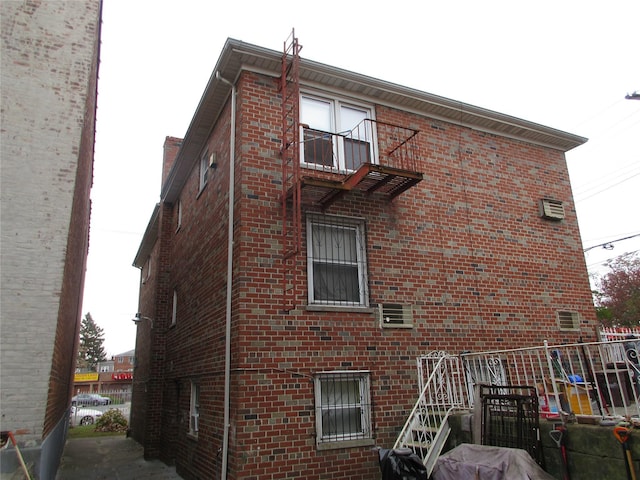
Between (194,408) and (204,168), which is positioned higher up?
(204,168)

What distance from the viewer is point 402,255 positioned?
8500 mm

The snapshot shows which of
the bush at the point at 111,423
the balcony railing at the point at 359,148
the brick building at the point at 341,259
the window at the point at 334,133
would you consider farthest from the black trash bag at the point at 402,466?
the bush at the point at 111,423

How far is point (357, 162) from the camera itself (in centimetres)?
893

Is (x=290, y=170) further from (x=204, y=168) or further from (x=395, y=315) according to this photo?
(x=204, y=168)

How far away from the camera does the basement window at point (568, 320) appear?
956cm

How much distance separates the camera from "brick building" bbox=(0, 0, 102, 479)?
613 cm

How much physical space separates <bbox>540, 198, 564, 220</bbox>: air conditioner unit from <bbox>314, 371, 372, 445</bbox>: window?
5.61 metres

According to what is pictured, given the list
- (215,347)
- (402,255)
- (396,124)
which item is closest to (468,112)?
(396,124)

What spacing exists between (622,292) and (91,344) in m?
83.3

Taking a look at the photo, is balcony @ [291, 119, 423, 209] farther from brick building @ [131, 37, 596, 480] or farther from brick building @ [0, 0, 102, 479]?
brick building @ [0, 0, 102, 479]

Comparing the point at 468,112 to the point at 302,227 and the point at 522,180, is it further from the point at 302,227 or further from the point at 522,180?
the point at 302,227

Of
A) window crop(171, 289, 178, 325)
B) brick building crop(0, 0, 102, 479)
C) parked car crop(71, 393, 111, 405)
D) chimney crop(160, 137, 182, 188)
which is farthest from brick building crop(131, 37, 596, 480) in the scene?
parked car crop(71, 393, 111, 405)

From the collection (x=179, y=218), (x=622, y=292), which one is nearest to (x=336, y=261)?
(x=179, y=218)

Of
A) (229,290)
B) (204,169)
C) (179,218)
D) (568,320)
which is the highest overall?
(204,169)
